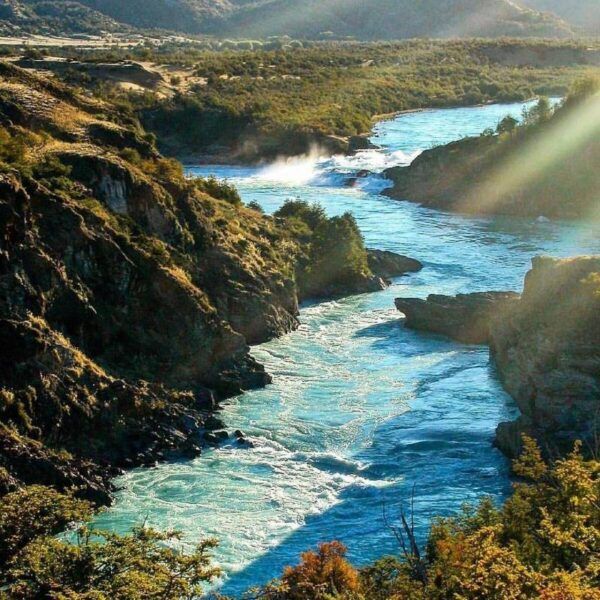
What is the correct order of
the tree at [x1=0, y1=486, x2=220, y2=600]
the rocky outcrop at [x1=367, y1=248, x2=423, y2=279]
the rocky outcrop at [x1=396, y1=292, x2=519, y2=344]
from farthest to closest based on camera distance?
the rocky outcrop at [x1=367, y1=248, x2=423, y2=279], the rocky outcrop at [x1=396, y1=292, x2=519, y2=344], the tree at [x1=0, y1=486, x2=220, y2=600]

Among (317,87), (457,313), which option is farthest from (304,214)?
(317,87)

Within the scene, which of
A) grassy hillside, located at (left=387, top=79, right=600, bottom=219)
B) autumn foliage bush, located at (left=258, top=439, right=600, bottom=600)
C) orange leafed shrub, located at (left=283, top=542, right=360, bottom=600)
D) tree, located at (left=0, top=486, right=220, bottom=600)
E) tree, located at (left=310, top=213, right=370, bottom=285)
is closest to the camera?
autumn foliage bush, located at (left=258, top=439, right=600, bottom=600)

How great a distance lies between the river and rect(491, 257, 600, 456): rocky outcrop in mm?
1287

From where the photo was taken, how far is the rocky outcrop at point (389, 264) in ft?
167

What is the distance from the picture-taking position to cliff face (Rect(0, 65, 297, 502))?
92.6ft

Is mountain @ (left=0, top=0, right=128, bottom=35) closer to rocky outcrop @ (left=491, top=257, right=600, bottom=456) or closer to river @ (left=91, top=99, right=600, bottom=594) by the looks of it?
river @ (left=91, top=99, right=600, bottom=594)

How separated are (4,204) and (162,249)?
7.52m

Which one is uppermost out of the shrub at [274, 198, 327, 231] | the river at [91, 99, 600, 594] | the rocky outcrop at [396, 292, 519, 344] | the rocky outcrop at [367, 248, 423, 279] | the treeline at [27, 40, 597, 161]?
the treeline at [27, 40, 597, 161]

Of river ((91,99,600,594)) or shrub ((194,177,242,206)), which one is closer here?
river ((91,99,600,594))

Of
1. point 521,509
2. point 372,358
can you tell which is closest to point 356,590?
point 521,509

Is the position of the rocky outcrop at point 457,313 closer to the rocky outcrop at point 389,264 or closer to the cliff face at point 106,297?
the cliff face at point 106,297

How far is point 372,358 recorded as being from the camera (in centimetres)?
3853

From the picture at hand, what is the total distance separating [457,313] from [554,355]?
11401 mm

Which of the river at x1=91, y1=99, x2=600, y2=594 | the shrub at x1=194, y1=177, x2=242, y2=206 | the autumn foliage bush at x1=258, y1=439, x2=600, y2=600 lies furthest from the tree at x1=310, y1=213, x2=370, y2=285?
the autumn foliage bush at x1=258, y1=439, x2=600, y2=600
